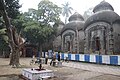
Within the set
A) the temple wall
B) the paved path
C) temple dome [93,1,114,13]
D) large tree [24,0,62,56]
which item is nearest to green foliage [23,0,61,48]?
large tree [24,0,62,56]

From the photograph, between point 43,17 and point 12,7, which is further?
point 43,17

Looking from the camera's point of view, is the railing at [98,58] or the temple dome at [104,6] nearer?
the railing at [98,58]

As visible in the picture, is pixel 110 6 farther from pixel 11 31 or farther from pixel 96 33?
pixel 11 31

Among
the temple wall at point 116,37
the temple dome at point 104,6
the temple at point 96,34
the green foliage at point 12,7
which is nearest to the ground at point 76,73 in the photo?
the temple wall at point 116,37

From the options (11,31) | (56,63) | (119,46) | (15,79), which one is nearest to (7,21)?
(11,31)

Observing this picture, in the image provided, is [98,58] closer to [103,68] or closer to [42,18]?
[103,68]

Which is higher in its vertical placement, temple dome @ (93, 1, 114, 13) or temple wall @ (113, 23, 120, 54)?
temple dome @ (93, 1, 114, 13)

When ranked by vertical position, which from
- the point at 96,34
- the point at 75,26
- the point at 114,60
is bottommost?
the point at 114,60

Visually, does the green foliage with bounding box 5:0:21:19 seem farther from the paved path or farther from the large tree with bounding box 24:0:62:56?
the paved path

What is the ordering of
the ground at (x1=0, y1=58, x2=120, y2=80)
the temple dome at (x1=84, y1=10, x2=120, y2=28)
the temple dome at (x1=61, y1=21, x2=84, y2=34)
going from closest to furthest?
the ground at (x1=0, y1=58, x2=120, y2=80) < the temple dome at (x1=84, y1=10, x2=120, y2=28) < the temple dome at (x1=61, y1=21, x2=84, y2=34)

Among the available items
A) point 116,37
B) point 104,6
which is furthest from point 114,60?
point 104,6

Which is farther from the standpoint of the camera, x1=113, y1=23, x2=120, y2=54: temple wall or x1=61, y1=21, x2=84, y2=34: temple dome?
x1=61, y1=21, x2=84, y2=34: temple dome

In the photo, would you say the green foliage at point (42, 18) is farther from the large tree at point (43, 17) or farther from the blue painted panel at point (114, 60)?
the blue painted panel at point (114, 60)

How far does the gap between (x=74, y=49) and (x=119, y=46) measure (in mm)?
8582
